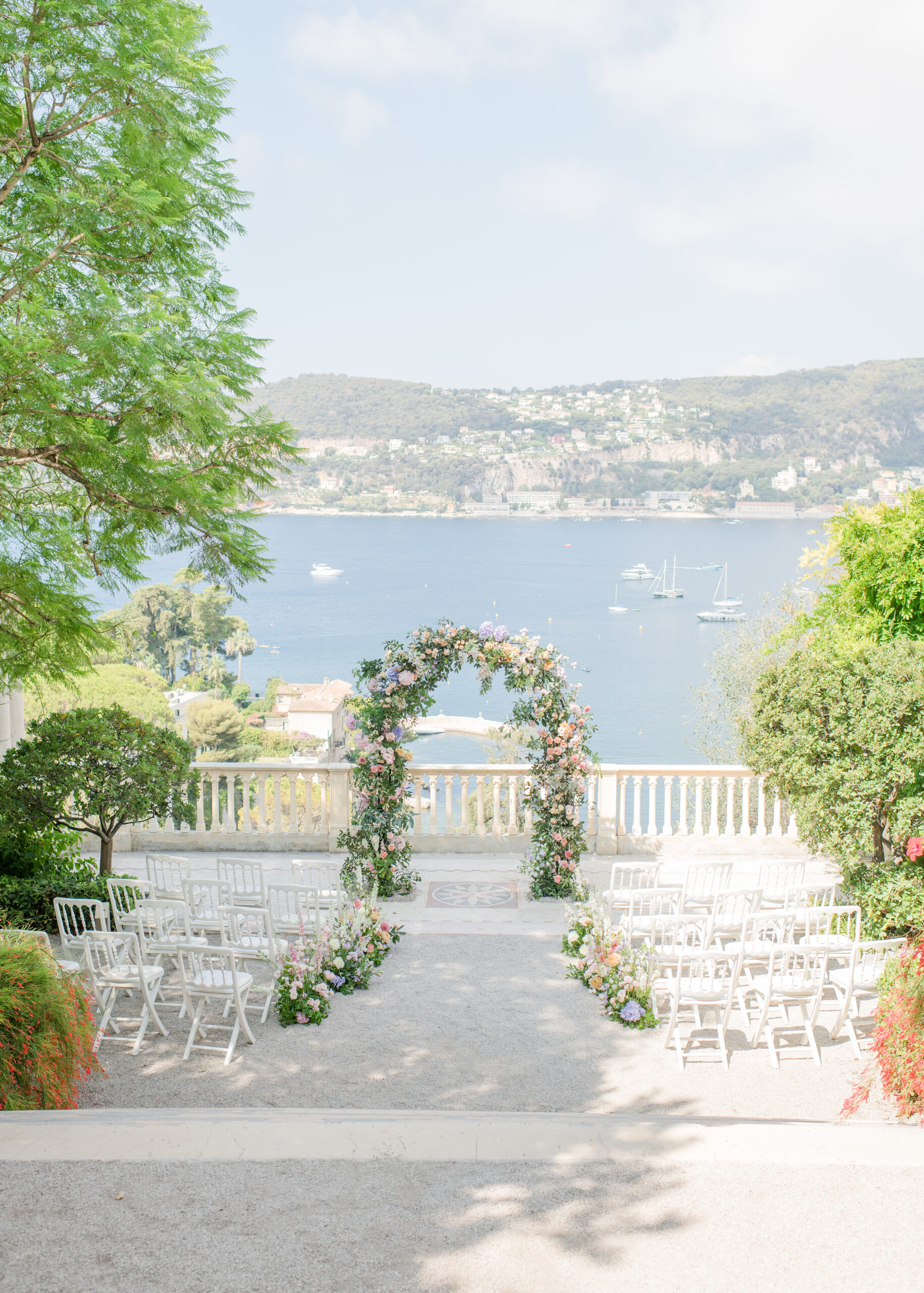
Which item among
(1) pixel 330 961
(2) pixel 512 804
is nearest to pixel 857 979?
(1) pixel 330 961

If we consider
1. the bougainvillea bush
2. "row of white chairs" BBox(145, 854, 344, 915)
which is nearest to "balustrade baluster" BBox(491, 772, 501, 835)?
"row of white chairs" BBox(145, 854, 344, 915)

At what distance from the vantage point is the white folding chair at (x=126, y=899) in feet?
22.7

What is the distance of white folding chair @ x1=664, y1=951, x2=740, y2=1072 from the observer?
18.7 ft

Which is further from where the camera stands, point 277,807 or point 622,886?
point 277,807

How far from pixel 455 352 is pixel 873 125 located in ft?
172

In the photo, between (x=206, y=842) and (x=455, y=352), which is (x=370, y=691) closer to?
(x=206, y=842)

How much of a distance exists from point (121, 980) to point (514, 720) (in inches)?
176

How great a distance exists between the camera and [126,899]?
757 centimetres

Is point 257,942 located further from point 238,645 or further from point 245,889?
point 238,645

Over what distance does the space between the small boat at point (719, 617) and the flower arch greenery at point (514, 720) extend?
7987 centimetres

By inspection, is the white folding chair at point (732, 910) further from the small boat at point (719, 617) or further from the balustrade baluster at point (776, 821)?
the small boat at point (719, 617)

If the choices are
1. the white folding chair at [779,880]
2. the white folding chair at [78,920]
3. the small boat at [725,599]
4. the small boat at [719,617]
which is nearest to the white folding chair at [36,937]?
the white folding chair at [78,920]

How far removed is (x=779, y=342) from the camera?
116 m

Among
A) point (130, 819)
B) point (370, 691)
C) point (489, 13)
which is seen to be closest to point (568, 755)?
point (370, 691)
